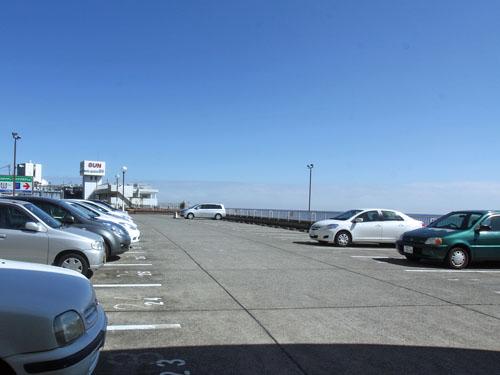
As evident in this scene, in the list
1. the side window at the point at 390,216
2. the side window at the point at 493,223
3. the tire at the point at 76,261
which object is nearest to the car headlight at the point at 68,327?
the tire at the point at 76,261

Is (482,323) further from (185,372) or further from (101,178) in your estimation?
(101,178)

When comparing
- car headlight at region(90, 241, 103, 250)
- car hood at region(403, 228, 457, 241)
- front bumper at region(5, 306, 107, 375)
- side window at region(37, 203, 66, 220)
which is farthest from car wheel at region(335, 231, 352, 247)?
front bumper at region(5, 306, 107, 375)

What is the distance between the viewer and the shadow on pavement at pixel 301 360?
16.3 ft

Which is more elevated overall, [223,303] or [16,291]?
[16,291]

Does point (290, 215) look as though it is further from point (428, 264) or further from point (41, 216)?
point (41, 216)

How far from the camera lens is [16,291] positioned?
380cm

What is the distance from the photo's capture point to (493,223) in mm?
13383

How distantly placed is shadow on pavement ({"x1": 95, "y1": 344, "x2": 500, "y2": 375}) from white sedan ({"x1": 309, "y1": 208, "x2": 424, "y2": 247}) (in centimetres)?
1329

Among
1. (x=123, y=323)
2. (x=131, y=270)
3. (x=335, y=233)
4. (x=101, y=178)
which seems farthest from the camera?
(x=101, y=178)

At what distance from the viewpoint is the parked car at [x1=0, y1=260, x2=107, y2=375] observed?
3.45m

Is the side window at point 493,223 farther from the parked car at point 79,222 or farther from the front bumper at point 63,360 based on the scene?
the front bumper at point 63,360

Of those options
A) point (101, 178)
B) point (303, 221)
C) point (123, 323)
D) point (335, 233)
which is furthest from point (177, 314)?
point (101, 178)

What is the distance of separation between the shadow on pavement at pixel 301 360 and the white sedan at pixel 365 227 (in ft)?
43.6

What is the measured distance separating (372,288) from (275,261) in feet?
14.0
